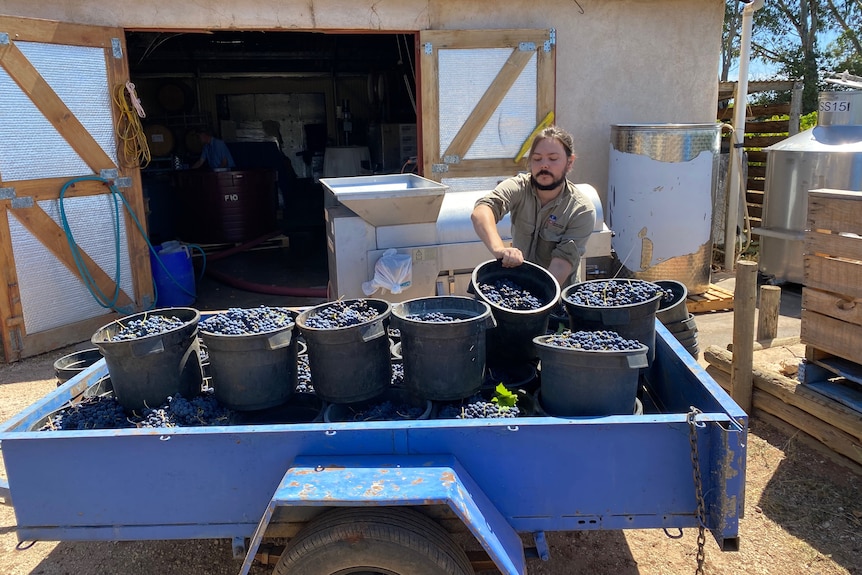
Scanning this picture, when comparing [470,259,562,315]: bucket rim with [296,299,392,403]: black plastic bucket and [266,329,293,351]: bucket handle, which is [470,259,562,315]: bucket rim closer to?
[296,299,392,403]: black plastic bucket

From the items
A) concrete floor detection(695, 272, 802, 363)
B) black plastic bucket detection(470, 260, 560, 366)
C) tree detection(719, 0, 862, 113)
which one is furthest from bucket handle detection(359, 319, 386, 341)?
tree detection(719, 0, 862, 113)

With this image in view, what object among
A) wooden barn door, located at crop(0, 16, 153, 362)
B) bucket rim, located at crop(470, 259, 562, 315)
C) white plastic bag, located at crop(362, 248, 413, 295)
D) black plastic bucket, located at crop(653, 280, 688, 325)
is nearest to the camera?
Answer: bucket rim, located at crop(470, 259, 562, 315)

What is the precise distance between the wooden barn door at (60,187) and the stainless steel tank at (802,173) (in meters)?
6.52

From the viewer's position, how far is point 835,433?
375 centimetres

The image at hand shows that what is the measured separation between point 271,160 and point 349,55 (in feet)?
10.2

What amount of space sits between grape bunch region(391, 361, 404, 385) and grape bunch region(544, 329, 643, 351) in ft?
2.31

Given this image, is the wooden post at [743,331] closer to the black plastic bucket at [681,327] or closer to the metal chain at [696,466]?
the black plastic bucket at [681,327]

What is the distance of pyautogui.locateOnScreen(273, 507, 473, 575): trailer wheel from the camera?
211cm

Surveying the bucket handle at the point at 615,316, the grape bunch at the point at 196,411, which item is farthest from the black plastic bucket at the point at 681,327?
the grape bunch at the point at 196,411

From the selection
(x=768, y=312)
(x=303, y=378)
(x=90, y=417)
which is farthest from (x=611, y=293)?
(x=768, y=312)

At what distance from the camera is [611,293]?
2893mm

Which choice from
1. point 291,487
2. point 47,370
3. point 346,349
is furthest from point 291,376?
point 47,370

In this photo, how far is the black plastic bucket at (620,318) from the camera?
2674 millimetres

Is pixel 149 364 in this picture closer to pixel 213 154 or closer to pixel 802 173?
pixel 802 173
